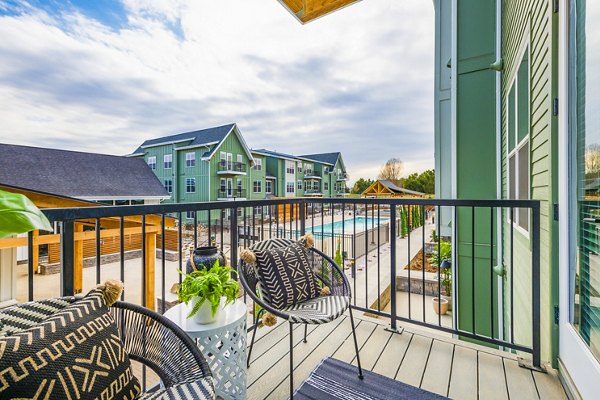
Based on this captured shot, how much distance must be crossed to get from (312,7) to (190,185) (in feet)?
57.7

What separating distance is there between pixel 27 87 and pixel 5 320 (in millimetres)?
12620

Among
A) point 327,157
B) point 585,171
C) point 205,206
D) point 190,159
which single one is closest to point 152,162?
point 190,159

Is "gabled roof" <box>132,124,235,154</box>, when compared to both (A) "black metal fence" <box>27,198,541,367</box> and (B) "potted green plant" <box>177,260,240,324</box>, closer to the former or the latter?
(A) "black metal fence" <box>27,198,541,367</box>

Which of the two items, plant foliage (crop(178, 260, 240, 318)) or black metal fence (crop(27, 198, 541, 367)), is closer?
plant foliage (crop(178, 260, 240, 318))

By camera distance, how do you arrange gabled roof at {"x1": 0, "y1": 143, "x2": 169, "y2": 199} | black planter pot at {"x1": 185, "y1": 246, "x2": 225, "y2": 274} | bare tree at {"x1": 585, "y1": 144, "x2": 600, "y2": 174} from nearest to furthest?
bare tree at {"x1": 585, "y1": 144, "x2": 600, "y2": 174} → black planter pot at {"x1": 185, "y1": 246, "x2": 225, "y2": 274} → gabled roof at {"x1": 0, "y1": 143, "x2": 169, "y2": 199}

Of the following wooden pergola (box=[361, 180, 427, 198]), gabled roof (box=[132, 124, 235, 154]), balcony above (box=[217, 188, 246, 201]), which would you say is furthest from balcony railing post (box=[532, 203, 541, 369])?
balcony above (box=[217, 188, 246, 201])

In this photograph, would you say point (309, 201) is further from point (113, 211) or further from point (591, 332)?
point (591, 332)

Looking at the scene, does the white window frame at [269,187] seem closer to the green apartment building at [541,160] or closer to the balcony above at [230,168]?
the balcony above at [230,168]

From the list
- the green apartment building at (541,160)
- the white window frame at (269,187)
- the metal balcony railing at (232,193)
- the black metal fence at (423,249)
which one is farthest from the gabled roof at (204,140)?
the green apartment building at (541,160)

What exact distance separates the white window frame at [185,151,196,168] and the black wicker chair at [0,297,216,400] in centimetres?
1845

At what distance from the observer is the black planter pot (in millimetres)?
1777

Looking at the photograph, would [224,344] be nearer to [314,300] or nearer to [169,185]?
[314,300]

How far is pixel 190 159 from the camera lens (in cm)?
1853

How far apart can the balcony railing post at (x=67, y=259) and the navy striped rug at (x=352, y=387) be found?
1367mm
